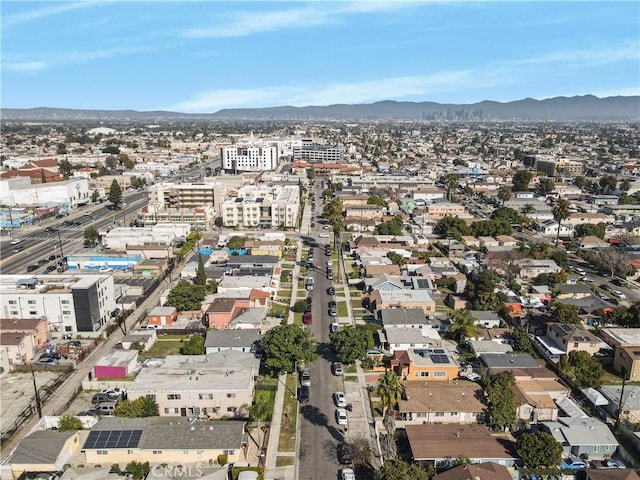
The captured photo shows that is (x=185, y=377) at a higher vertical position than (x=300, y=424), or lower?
higher

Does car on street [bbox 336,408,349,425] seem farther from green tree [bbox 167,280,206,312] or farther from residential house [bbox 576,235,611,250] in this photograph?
residential house [bbox 576,235,611,250]

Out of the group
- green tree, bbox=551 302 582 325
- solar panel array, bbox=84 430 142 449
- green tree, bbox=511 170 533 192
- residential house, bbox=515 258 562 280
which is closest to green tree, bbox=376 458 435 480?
solar panel array, bbox=84 430 142 449

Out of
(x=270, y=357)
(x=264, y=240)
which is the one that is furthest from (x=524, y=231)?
(x=270, y=357)

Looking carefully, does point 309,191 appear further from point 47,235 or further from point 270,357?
point 270,357

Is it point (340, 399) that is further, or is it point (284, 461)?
point (340, 399)

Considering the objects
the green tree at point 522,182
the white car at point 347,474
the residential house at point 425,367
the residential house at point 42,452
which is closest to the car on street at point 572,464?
the residential house at point 425,367

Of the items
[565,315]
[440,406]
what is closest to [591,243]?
[565,315]

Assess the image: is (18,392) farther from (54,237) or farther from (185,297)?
(54,237)
